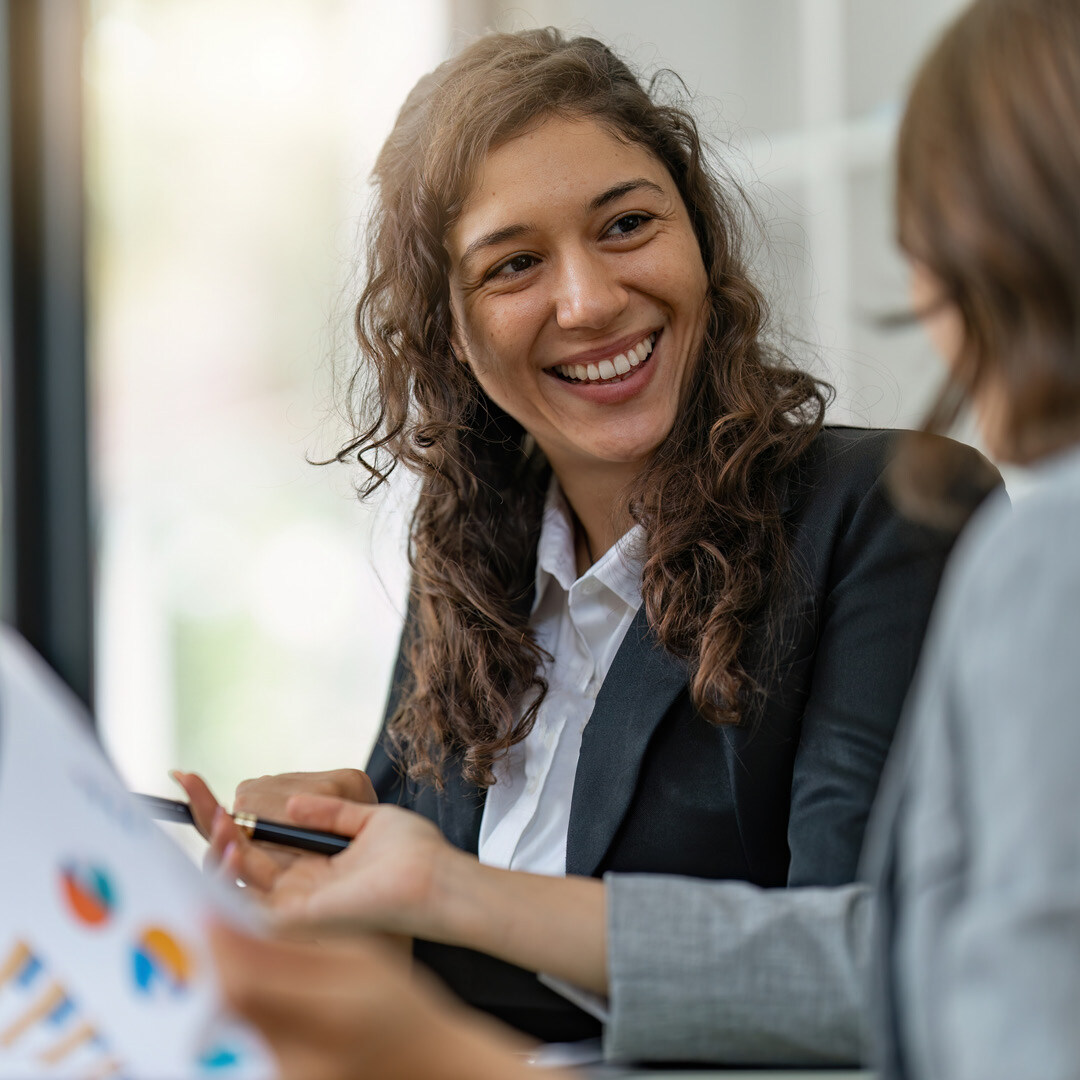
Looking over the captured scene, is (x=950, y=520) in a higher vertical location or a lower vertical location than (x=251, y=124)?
lower

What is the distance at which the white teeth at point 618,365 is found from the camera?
4.30ft

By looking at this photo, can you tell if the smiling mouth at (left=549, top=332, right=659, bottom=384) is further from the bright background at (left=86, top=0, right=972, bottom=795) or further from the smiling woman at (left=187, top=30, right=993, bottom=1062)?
the bright background at (left=86, top=0, right=972, bottom=795)

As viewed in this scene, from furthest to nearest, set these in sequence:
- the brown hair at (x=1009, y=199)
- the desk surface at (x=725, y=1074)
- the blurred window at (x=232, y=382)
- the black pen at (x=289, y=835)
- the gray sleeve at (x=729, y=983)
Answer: the blurred window at (x=232, y=382), the black pen at (x=289, y=835), the gray sleeve at (x=729, y=983), the desk surface at (x=725, y=1074), the brown hair at (x=1009, y=199)

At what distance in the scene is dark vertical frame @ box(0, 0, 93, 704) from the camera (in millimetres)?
2477

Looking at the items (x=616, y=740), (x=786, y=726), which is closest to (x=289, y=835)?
(x=616, y=740)

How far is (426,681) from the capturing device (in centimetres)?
139

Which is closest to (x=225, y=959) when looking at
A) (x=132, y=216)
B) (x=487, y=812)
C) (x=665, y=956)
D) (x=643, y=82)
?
(x=665, y=956)

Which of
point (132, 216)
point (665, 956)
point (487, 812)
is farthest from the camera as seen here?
point (132, 216)

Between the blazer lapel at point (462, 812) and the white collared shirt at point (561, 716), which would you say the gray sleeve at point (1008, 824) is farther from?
the blazer lapel at point (462, 812)

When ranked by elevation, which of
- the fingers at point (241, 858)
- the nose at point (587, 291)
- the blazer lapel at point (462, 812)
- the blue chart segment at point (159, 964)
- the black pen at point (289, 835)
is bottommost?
the blazer lapel at point (462, 812)

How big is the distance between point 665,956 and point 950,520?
1.50 ft

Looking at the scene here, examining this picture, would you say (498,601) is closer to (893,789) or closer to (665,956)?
(665,956)

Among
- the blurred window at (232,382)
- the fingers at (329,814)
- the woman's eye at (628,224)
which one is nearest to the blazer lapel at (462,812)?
the fingers at (329,814)

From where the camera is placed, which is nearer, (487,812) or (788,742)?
(788,742)
